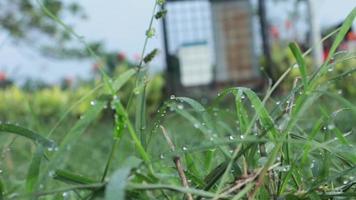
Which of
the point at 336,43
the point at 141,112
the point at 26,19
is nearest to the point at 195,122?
the point at 141,112

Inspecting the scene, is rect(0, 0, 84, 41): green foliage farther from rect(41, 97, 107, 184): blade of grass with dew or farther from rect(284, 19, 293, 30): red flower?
rect(41, 97, 107, 184): blade of grass with dew

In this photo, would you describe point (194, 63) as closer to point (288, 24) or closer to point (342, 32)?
point (288, 24)

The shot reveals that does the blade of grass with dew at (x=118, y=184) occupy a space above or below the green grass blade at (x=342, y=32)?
below

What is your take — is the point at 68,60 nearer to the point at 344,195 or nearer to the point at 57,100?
the point at 57,100

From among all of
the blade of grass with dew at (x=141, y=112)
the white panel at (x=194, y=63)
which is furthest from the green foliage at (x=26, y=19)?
the blade of grass with dew at (x=141, y=112)

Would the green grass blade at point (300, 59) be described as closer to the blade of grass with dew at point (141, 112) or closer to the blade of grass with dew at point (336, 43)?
the blade of grass with dew at point (336, 43)

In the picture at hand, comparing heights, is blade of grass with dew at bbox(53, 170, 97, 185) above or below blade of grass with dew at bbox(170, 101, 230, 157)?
below

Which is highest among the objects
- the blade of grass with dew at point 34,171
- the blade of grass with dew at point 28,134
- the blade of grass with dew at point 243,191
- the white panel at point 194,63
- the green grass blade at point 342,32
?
the green grass blade at point 342,32

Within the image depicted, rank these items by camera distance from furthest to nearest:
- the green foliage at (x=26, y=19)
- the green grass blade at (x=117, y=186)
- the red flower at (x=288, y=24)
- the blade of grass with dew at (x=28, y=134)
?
the red flower at (x=288, y=24) < the green foliage at (x=26, y=19) < the blade of grass with dew at (x=28, y=134) < the green grass blade at (x=117, y=186)

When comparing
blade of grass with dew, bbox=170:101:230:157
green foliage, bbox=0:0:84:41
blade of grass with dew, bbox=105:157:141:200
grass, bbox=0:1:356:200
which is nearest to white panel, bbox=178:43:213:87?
green foliage, bbox=0:0:84:41
